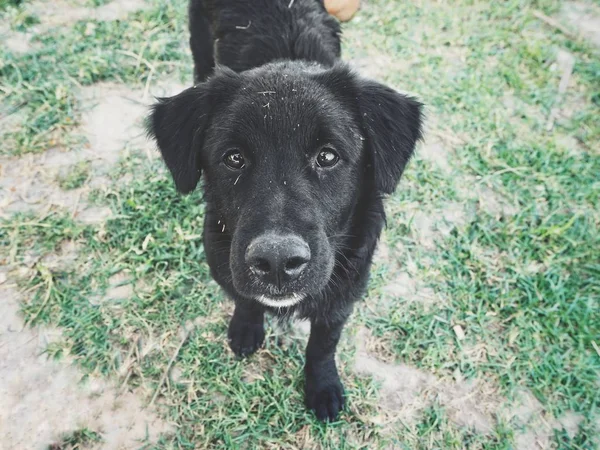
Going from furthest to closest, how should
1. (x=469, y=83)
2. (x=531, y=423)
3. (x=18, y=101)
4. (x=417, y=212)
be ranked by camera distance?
1. (x=469, y=83)
2. (x=18, y=101)
3. (x=417, y=212)
4. (x=531, y=423)

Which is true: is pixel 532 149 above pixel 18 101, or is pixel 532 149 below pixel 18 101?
above

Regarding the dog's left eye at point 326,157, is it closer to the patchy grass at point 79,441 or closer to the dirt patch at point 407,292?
the dirt patch at point 407,292

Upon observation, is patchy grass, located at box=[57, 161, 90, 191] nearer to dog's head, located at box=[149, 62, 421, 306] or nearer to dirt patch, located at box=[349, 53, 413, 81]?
dog's head, located at box=[149, 62, 421, 306]

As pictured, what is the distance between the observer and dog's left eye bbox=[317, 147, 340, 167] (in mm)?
2271

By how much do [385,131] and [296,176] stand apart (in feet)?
1.73

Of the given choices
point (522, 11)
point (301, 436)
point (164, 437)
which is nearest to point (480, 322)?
point (301, 436)

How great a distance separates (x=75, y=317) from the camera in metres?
3.10

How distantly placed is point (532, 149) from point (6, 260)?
410cm

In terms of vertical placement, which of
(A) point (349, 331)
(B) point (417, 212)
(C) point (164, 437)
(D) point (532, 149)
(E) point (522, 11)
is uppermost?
(E) point (522, 11)

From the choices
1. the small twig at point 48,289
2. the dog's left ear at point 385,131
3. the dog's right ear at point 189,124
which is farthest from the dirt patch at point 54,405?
the dog's left ear at point 385,131

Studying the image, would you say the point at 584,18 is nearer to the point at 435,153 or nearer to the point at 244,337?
the point at 435,153

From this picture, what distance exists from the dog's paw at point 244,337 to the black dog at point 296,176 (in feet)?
0.39

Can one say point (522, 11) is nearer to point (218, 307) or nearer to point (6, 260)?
point (218, 307)

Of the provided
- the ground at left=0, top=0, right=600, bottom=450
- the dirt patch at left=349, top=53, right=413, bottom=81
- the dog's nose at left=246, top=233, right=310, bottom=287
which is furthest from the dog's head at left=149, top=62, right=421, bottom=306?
the dirt patch at left=349, top=53, right=413, bottom=81
